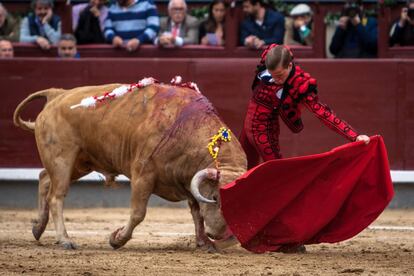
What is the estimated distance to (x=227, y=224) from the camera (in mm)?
6961

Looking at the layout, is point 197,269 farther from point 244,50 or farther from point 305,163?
point 244,50

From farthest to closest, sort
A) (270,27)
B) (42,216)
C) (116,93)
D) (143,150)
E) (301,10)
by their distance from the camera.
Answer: (301,10) < (270,27) < (42,216) < (116,93) < (143,150)

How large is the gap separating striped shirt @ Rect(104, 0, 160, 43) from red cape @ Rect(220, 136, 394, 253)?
3819 millimetres

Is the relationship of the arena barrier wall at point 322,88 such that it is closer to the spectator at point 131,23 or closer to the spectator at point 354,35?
the spectator at point 131,23

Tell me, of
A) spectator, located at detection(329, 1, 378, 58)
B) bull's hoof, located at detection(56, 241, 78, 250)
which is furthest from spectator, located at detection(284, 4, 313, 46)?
bull's hoof, located at detection(56, 241, 78, 250)

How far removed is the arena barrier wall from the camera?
10.2 metres

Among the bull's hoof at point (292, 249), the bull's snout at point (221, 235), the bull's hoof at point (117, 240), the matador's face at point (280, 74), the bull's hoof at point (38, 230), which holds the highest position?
the matador's face at point (280, 74)

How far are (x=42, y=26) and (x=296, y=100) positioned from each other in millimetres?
4333

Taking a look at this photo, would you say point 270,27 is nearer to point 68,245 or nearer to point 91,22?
point 91,22

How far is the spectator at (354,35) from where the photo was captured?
10516mm

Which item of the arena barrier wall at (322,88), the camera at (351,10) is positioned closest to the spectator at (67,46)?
the arena barrier wall at (322,88)

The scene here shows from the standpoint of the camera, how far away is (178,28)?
10664 millimetres

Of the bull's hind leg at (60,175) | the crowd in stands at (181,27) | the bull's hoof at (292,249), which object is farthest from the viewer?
the crowd in stands at (181,27)

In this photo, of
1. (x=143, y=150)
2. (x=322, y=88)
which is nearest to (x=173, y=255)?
(x=143, y=150)
